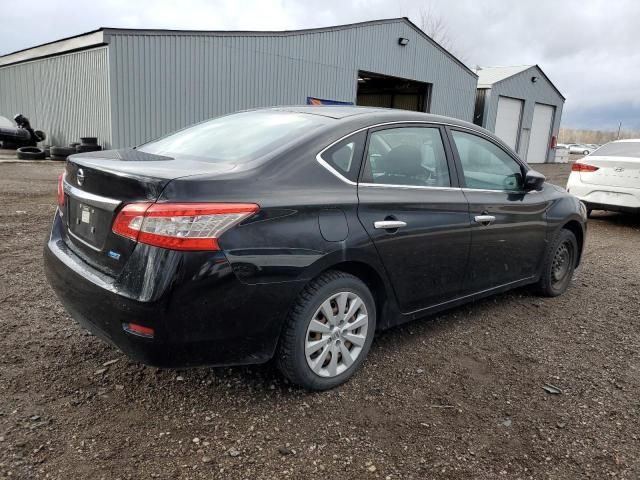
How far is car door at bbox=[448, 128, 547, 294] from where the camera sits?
358 cm

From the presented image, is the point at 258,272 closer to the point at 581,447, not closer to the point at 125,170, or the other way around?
the point at 125,170

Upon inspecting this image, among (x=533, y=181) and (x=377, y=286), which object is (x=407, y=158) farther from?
(x=533, y=181)

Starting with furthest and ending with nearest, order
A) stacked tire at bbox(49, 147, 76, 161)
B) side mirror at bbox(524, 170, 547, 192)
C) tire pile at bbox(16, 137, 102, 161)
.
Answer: stacked tire at bbox(49, 147, 76, 161), tire pile at bbox(16, 137, 102, 161), side mirror at bbox(524, 170, 547, 192)

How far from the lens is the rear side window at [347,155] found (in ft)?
9.21

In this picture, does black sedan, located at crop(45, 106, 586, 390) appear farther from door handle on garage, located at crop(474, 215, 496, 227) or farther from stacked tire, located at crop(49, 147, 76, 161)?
stacked tire, located at crop(49, 147, 76, 161)

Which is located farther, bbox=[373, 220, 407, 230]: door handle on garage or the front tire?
bbox=[373, 220, 407, 230]: door handle on garage

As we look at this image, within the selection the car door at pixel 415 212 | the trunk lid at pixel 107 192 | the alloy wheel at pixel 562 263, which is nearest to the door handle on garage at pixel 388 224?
the car door at pixel 415 212

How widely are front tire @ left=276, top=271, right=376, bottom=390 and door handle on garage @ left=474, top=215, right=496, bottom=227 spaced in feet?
3.56

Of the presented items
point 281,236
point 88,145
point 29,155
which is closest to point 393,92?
point 88,145

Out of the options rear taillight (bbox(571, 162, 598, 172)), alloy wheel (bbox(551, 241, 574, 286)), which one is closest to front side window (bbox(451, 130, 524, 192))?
alloy wheel (bbox(551, 241, 574, 286))

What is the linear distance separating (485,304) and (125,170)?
322 cm

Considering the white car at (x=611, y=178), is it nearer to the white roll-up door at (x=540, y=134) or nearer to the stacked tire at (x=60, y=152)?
the stacked tire at (x=60, y=152)

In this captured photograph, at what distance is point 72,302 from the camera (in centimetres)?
264

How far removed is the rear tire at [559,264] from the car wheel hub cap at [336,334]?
228 cm
